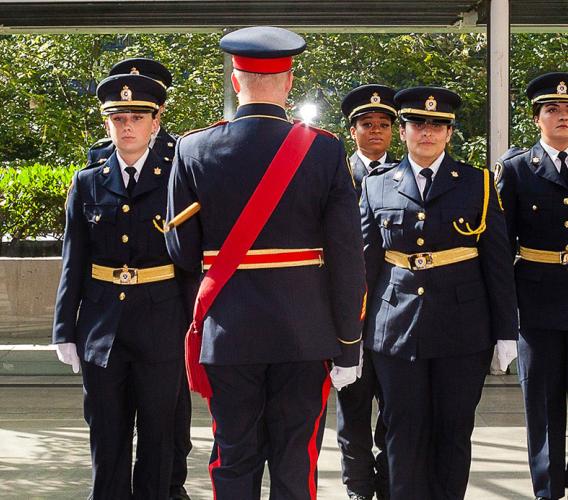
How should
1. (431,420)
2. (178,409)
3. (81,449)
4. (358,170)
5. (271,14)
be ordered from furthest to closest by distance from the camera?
(271,14) < (81,449) < (358,170) < (178,409) < (431,420)

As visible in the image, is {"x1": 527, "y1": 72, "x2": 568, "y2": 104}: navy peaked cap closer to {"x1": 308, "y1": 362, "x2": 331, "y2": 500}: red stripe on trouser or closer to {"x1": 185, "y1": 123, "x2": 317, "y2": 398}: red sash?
{"x1": 185, "y1": 123, "x2": 317, "y2": 398}: red sash

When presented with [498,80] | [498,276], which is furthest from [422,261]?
[498,80]

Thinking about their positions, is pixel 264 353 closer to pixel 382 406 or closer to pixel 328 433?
pixel 382 406

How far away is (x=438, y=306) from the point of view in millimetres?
4844

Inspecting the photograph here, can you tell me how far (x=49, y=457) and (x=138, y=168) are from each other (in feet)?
6.91

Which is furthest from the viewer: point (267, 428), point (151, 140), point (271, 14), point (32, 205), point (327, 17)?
point (32, 205)

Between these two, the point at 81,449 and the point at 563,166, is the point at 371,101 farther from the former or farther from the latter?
the point at 81,449

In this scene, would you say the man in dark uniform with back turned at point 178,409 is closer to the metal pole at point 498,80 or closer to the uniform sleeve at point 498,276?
the uniform sleeve at point 498,276

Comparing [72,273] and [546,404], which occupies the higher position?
[72,273]

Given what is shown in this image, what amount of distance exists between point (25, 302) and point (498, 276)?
6.16 meters

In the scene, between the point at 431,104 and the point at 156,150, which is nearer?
the point at 431,104

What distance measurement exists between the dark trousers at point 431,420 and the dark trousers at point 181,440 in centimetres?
110

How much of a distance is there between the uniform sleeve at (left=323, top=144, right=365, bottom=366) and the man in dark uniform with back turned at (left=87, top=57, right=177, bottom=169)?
1.21 meters

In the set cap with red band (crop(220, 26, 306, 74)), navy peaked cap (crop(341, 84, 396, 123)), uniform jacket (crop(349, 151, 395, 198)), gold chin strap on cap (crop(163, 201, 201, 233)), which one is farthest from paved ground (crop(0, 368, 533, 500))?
cap with red band (crop(220, 26, 306, 74))
